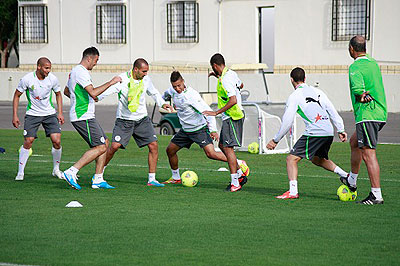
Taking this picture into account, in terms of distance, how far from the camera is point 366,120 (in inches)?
373

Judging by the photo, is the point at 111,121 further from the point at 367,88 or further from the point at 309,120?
the point at 367,88

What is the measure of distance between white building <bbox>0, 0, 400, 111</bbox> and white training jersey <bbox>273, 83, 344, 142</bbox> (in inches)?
727

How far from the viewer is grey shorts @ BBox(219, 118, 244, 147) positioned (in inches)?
433

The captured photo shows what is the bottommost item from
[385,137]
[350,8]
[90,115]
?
[385,137]

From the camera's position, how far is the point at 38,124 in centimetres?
1255

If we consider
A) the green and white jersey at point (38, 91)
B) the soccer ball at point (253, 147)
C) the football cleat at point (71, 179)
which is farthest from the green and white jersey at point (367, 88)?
the soccer ball at point (253, 147)

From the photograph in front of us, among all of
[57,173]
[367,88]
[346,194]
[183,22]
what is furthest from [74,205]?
[183,22]

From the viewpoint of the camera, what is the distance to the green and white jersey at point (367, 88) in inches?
369

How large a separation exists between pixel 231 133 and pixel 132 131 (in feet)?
5.13

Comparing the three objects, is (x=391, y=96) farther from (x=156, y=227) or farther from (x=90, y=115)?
(x=156, y=227)

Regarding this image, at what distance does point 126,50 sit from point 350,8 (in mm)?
11333

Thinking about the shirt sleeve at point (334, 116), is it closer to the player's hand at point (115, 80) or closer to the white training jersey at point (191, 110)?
the white training jersey at point (191, 110)

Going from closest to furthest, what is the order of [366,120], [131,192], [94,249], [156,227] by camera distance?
[94,249]
[156,227]
[366,120]
[131,192]

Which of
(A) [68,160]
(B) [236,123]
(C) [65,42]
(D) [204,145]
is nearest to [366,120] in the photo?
(B) [236,123]
